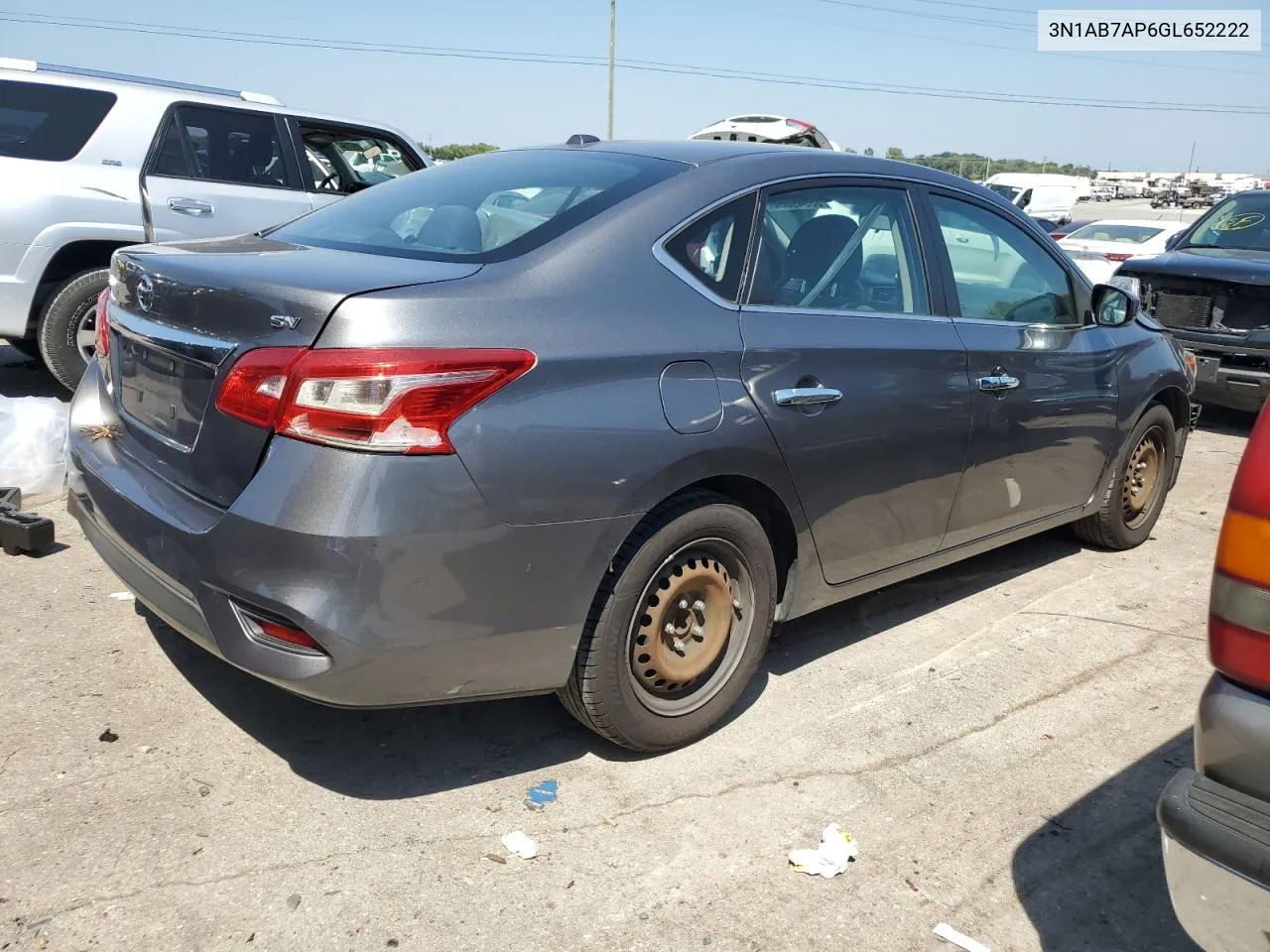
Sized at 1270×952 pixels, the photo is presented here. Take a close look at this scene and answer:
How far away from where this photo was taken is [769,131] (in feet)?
45.9

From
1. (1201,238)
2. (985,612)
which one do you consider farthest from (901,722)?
(1201,238)

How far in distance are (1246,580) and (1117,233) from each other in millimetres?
13675

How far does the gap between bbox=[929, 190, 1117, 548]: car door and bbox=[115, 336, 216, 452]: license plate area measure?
2.51 metres

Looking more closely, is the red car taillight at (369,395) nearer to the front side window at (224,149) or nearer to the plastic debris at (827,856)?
the plastic debris at (827,856)

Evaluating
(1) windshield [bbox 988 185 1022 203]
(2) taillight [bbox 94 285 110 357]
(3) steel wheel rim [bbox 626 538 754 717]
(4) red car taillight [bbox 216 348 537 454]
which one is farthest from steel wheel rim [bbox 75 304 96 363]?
(1) windshield [bbox 988 185 1022 203]

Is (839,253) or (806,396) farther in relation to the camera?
(839,253)

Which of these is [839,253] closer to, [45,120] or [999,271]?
[999,271]

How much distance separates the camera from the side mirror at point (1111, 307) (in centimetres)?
455

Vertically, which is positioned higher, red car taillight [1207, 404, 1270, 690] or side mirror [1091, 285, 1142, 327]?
side mirror [1091, 285, 1142, 327]

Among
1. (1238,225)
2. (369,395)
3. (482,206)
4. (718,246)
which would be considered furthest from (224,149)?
(1238,225)

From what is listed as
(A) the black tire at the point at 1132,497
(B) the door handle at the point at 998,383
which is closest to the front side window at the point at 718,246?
(B) the door handle at the point at 998,383

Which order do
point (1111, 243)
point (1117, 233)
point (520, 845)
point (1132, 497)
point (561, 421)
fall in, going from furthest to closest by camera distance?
point (1117, 233) < point (1111, 243) < point (1132, 497) < point (520, 845) < point (561, 421)

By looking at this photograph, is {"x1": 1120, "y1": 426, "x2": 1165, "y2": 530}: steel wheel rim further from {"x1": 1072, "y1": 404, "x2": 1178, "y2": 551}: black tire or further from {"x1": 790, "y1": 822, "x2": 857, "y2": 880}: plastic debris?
{"x1": 790, "y1": 822, "x2": 857, "y2": 880}: plastic debris

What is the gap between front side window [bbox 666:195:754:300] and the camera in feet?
9.91
